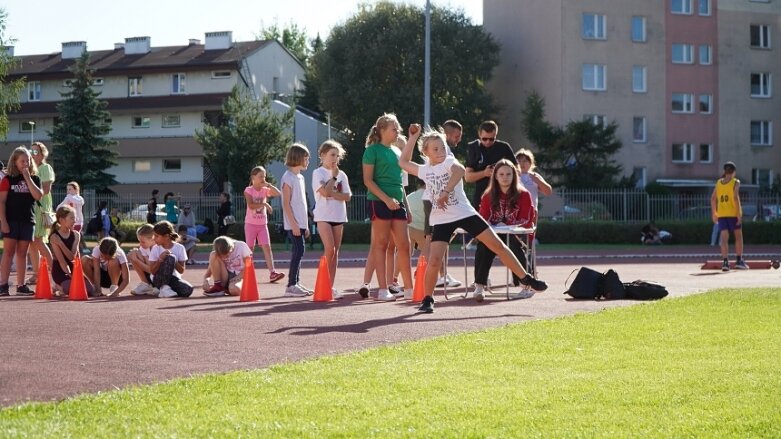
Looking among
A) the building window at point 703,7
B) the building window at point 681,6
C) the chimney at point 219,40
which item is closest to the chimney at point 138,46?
the chimney at point 219,40

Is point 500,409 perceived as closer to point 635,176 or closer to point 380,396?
point 380,396

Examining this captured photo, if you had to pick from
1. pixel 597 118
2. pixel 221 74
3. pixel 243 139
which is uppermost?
pixel 221 74

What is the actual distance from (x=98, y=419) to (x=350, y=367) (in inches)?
85.9

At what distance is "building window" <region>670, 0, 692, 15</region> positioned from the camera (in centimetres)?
6419

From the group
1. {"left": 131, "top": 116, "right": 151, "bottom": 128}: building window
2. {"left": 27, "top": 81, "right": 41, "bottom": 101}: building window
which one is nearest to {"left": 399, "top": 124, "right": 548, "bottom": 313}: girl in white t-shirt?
{"left": 131, "top": 116, "right": 151, "bottom": 128}: building window

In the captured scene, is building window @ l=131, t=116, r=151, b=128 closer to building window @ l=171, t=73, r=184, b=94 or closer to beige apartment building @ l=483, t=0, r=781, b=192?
building window @ l=171, t=73, r=184, b=94

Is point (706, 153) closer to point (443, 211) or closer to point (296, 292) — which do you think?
point (296, 292)

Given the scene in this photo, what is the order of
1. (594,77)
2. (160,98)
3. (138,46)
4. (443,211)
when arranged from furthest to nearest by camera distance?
1. (138,46)
2. (160,98)
3. (594,77)
4. (443,211)

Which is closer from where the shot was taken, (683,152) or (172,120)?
(683,152)

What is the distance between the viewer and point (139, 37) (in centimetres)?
8138

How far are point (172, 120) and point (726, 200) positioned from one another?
58.7 m

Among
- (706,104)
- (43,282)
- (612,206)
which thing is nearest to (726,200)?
(43,282)

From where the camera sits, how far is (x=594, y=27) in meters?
63.0

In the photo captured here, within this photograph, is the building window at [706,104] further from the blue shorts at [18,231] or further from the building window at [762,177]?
the blue shorts at [18,231]
